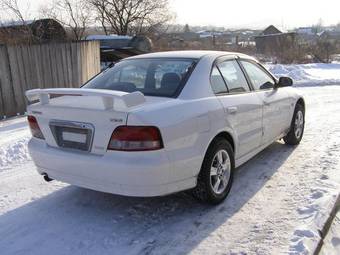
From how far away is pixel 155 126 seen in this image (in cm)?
343

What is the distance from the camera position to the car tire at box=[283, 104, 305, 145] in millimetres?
6245

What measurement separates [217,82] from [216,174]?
100 cm

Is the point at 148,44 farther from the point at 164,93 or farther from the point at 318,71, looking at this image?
the point at 164,93

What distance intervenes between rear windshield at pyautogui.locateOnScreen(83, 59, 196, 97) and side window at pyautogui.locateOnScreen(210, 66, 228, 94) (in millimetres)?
257

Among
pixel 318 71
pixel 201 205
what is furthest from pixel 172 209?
pixel 318 71

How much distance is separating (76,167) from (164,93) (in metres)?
1.11

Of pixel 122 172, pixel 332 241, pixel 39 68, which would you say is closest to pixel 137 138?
pixel 122 172

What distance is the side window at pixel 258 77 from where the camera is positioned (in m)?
5.20

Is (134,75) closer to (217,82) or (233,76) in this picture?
(217,82)

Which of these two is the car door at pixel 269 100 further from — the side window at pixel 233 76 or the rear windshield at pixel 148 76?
the rear windshield at pixel 148 76

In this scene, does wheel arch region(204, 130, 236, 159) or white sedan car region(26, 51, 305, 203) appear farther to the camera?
wheel arch region(204, 130, 236, 159)

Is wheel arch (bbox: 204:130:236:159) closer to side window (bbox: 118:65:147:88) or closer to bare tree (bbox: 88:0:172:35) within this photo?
side window (bbox: 118:65:147:88)

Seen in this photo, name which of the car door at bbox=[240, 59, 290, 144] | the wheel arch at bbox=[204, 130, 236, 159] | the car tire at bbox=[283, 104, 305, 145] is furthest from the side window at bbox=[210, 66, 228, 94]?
the car tire at bbox=[283, 104, 305, 145]

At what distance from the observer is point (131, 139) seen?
3.41 m
